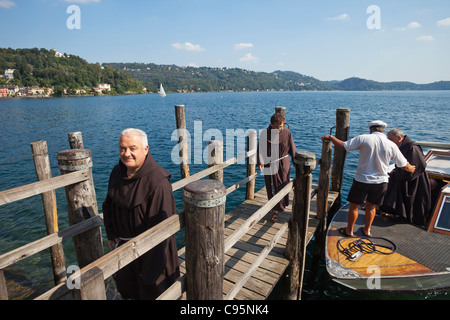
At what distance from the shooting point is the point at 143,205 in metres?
2.48

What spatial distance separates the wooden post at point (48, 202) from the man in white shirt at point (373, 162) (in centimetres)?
567

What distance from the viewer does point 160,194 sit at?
2443mm

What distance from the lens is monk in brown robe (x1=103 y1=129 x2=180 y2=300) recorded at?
2.46 meters

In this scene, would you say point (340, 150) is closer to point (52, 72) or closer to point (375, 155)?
point (375, 155)

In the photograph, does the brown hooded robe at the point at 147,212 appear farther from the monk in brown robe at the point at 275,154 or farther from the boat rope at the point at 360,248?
the boat rope at the point at 360,248

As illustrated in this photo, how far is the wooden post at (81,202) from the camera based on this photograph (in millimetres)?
2785

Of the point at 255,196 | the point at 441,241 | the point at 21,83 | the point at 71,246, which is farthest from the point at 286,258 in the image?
the point at 21,83

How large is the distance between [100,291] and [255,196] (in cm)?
591

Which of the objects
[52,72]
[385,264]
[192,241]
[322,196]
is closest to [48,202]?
[192,241]

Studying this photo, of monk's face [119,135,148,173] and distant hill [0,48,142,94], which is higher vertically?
distant hill [0,48,142,94]

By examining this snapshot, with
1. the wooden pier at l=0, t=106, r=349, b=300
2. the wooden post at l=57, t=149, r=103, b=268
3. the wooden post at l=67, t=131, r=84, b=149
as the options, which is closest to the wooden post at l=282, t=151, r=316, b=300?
the wooden pier at l=0, t=106, r=349, b=300

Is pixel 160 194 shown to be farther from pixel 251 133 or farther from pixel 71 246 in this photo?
pixel 71 246

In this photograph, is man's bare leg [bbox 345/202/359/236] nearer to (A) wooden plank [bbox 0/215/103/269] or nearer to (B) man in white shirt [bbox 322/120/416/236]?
(B) man in white shirt [bbox 322/120/416/236]

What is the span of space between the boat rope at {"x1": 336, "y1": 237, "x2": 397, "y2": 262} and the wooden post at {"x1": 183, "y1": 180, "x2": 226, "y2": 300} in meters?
3.51
